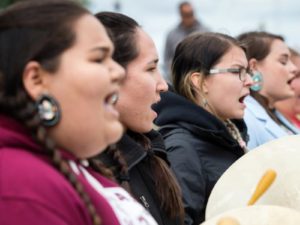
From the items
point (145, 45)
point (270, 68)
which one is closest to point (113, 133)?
point (145, 45)

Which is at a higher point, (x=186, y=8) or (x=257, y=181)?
(x=257, y=181)

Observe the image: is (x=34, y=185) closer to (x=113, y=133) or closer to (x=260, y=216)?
(x=113, y=133)

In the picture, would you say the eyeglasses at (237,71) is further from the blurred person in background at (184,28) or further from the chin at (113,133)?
the blurred person in background at (184,28)

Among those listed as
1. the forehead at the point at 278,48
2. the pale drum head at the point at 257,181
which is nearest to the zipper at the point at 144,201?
the pale drum head at the point at 257,181

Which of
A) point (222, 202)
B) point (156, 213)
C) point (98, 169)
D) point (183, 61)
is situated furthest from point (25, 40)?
point (183, 61)

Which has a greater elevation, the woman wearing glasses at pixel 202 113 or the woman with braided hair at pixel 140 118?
the woman with braided hair at pixel 140 118

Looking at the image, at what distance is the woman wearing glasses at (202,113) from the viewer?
8.11ft

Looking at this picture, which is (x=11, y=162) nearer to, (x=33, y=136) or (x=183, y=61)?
(x=33, y=136)

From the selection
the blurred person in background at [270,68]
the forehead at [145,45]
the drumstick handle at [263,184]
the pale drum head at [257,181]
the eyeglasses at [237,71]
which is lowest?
the blurred person in background at [270,68]

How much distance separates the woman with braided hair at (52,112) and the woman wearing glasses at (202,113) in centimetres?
115

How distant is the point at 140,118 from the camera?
2.01 metres

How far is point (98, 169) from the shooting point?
147cm

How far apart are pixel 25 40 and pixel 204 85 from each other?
5.75 ft

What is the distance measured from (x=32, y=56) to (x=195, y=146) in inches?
57.9
